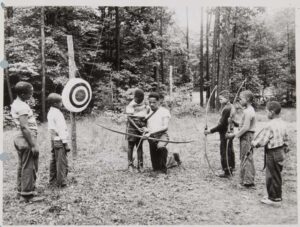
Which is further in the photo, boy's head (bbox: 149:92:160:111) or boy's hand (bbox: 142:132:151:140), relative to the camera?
boy's head (bbox: 149:92:160:111)

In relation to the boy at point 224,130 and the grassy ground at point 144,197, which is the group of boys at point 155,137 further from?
the grassy ground at point 144,197

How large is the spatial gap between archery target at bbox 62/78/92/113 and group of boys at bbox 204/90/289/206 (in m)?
2.46

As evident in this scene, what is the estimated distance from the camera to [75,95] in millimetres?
6047

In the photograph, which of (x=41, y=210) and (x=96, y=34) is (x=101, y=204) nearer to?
(x=41, y=210)

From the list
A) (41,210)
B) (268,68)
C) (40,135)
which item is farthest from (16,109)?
(268,68)

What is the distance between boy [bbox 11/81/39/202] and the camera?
4.66 meters

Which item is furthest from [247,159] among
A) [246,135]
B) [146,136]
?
[146,136]

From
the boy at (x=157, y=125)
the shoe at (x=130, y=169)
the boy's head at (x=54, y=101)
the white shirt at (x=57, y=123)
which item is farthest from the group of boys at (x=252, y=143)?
the boy's head at (x=54, y=101)

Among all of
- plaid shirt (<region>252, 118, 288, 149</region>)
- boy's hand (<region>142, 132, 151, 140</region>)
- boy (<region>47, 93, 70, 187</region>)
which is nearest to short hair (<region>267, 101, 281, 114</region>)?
plaid shirt (<region>252, 118, 288, 149</region>)

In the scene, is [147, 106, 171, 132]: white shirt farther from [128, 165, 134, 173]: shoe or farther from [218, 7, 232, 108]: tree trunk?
[218, 7, 232, 108]: tree trunk

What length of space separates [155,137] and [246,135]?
1.68 meters

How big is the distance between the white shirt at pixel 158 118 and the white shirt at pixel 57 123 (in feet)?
5.49

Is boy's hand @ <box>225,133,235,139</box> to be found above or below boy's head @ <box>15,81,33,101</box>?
below

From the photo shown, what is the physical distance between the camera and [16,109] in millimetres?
4621
